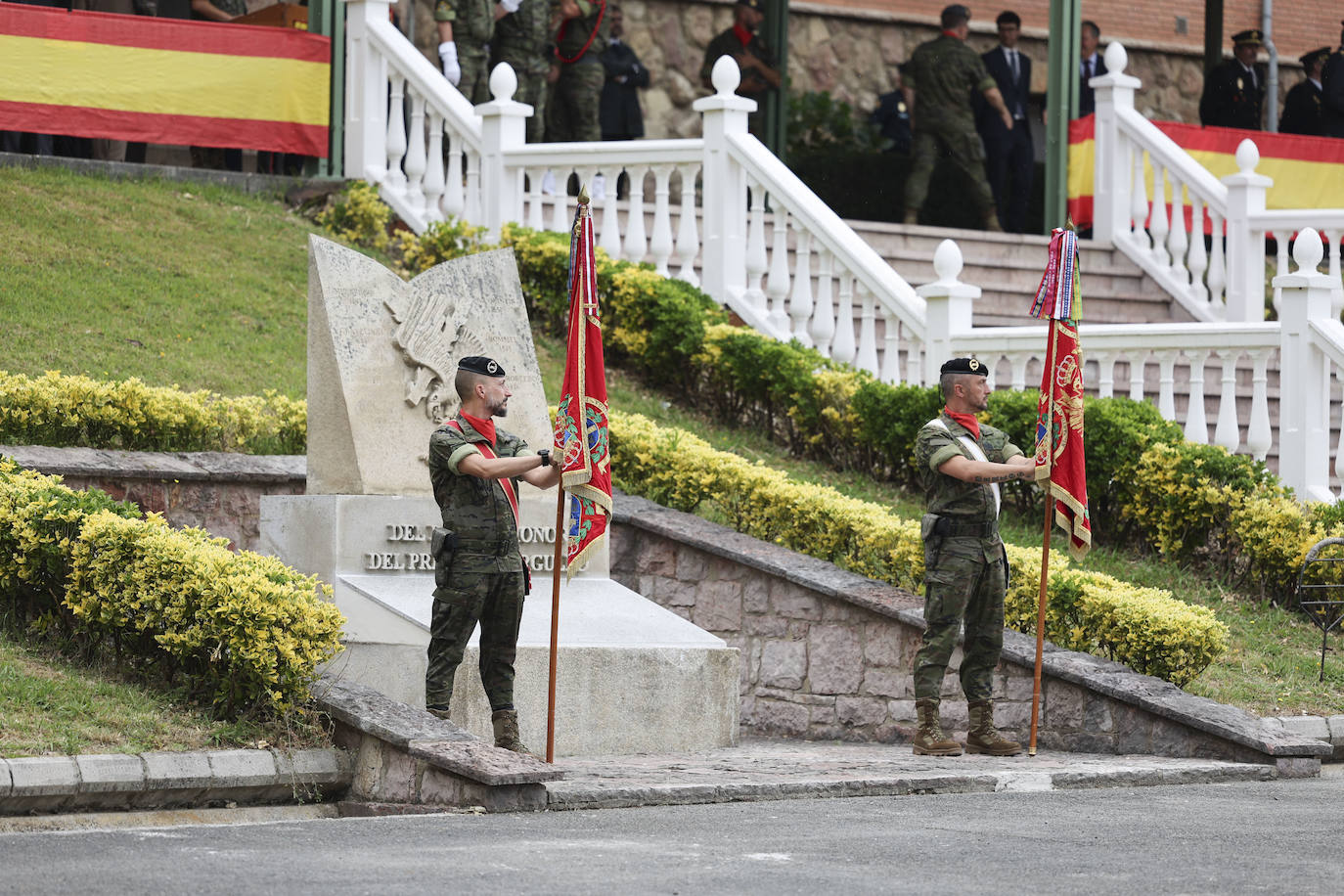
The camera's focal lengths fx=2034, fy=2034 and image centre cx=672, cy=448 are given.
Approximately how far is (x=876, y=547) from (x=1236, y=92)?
1060cm

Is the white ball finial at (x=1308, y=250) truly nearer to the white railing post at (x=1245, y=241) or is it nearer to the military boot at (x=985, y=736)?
the white railing post at (x=1245, y=241)

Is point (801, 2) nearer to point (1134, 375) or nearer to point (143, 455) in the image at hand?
point (1134, 375)

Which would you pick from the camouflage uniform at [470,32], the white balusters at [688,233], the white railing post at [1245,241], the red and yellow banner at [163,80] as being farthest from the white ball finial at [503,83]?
the white railing post at [1245,241]

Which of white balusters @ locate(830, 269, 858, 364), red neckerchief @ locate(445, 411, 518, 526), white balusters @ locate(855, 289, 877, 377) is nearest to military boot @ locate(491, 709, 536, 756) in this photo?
red neckerchief @ locate(445, 411, 518, 526)

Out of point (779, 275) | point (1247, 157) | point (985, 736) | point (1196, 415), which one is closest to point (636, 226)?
point (779, 275)

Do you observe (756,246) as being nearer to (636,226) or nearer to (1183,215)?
(636,226)

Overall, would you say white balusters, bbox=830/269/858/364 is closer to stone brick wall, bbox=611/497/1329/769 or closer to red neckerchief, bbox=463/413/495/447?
stone brick wall, bbox=611/497/1329/769

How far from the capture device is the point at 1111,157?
1755 centimetres

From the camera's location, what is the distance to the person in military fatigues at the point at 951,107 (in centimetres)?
1797

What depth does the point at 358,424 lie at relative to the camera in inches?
371

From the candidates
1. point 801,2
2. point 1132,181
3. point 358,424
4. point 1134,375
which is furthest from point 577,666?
point 801,2

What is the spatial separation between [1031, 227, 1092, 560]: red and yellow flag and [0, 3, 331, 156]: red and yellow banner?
8584mm

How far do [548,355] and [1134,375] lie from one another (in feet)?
13.4

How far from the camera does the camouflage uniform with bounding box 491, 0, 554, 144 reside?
17.5 m
